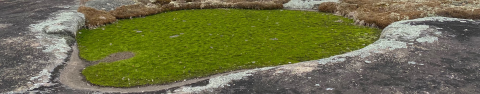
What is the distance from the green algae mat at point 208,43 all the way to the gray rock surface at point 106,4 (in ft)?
16.9

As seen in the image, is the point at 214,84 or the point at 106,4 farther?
the point at 106,4

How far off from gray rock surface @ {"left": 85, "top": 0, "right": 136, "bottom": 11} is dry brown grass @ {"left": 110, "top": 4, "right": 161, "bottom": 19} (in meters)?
1.22

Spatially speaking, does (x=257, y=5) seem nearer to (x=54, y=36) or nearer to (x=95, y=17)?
(x=95, y=17)

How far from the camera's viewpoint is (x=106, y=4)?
3572 centimetres

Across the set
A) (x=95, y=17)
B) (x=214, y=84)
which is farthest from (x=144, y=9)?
(x=214, y=84)

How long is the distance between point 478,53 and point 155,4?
30781 mm

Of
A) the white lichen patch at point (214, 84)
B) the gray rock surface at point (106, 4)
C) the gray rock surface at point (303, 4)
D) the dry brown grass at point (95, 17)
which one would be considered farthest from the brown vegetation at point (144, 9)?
the white lichen patch at point (214, 84)

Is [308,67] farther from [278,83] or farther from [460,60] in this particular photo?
[460,60]

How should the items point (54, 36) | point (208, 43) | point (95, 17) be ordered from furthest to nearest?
point (95, 17) < point (208, 43) < point (54, 36)

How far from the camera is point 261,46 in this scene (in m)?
21.9

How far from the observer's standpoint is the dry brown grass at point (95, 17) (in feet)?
93.3

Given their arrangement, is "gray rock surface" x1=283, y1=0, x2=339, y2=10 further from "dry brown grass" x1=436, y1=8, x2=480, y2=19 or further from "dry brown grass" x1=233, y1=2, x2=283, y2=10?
"dry brown grass" x1=436, y1=8, x2=480, y2=19

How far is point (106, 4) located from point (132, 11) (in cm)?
410

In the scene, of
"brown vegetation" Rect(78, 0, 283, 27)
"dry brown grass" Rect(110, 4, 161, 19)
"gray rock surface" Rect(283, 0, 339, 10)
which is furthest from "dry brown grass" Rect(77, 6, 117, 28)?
"gray rock surface" Rect(283, 0, 339, 10)
